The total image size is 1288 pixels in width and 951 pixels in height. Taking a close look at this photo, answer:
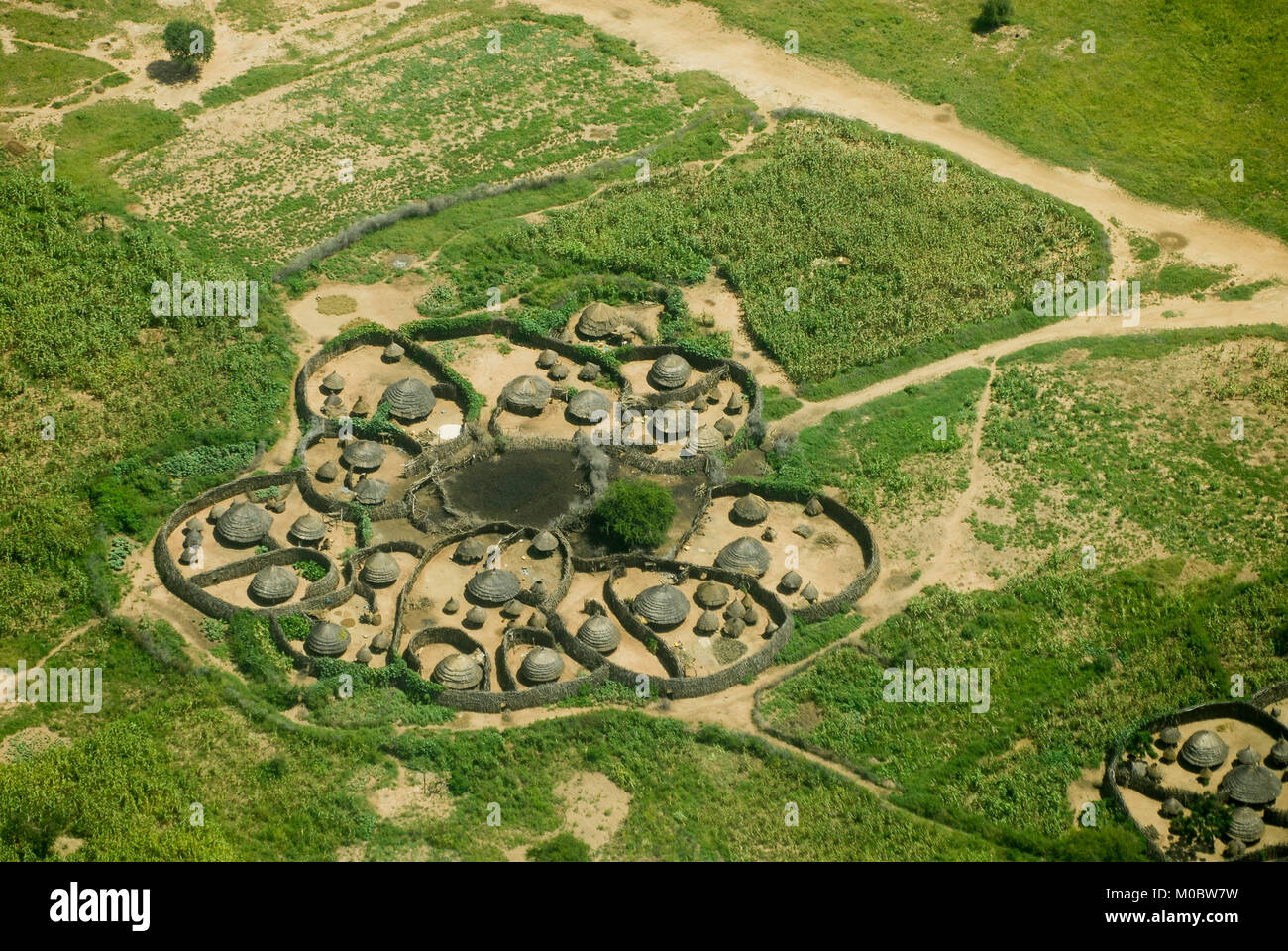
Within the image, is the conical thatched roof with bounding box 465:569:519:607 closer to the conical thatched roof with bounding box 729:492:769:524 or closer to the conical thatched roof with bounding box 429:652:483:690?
the conical thatched roof with bounding box 429:652:483:690

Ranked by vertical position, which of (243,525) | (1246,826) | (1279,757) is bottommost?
(1246,826)

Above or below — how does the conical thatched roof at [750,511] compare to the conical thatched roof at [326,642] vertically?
above

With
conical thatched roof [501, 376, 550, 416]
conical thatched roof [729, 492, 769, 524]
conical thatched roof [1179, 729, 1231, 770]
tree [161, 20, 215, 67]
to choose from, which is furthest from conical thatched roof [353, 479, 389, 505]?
tree [161, 20, 215, 67]

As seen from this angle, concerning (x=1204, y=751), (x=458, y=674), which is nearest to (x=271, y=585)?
(x=458, y=674)

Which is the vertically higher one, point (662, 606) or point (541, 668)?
point (662, 606)

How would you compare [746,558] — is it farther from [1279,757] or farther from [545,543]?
[1279,757]

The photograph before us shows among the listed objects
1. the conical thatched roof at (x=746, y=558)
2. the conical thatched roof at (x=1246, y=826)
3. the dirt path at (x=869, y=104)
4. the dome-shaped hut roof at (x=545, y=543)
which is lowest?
the conical thatched roof at (x=1246, y=826)

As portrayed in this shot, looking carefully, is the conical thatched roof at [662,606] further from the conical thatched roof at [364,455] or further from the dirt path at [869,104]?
the dirt path at [869,104]

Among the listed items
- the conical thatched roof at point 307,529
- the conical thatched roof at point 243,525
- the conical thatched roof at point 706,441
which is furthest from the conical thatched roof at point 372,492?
the conical thatched roof at point 706,441
